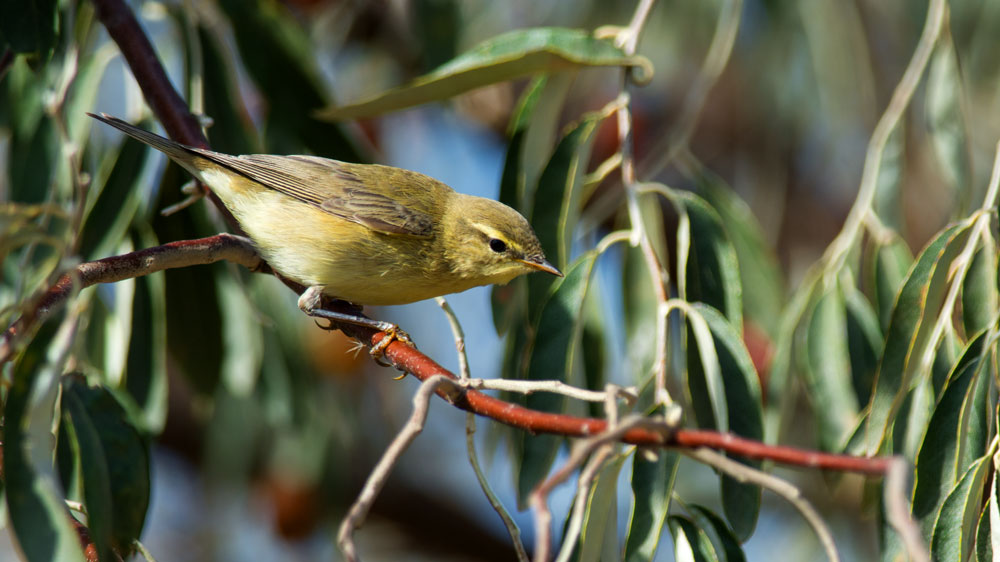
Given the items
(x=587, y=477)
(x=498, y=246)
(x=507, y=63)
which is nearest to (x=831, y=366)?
Answer: (x=498, y=246)

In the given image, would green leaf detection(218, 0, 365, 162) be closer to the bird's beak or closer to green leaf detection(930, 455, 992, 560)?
the bird's beak

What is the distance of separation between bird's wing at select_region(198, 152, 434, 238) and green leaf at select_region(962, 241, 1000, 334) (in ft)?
5.67

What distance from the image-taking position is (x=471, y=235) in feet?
11.2

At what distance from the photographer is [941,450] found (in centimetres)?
234

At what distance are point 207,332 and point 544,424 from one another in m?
2.15

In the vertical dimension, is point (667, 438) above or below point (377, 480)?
above

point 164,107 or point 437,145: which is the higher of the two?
point 437,145

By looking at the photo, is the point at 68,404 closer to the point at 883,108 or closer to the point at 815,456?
the point at 815,456

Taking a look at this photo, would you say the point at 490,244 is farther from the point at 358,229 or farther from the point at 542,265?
the point at 358,229

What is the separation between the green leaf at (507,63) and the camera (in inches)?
117

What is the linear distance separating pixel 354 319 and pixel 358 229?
1.83 feet

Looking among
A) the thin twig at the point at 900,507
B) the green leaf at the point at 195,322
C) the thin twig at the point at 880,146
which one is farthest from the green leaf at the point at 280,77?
the thin twig at the point at 900,507

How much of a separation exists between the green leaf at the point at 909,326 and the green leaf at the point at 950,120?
2.50 ft

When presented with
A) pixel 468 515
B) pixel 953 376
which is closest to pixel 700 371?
pixel 953 376
